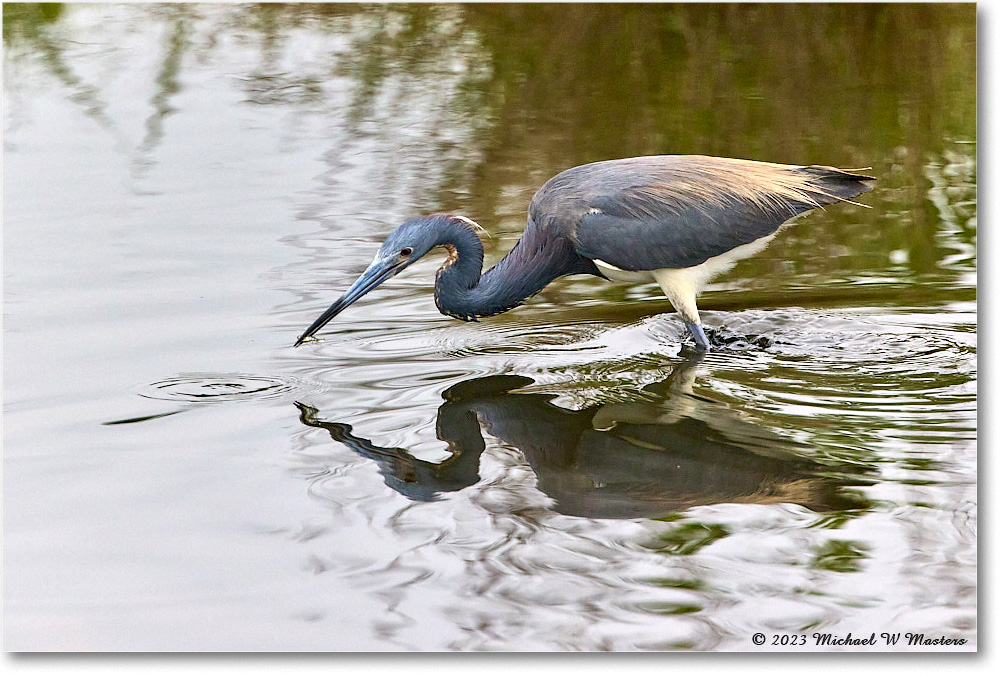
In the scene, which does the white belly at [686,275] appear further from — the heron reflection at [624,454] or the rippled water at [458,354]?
the heron reflection at [624,454]

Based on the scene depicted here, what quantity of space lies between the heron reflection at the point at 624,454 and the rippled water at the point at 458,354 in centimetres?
1

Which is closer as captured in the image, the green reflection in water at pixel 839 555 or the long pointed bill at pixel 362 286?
the green reflection in water at pixel 839 555

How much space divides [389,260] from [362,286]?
158 millimetres

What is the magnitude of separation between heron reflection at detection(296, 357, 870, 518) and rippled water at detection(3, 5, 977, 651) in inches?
0.6

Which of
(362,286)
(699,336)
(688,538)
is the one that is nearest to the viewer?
(688,538)

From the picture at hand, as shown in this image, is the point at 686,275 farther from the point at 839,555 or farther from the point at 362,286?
the point at 839,555

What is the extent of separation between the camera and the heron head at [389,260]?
498 cm

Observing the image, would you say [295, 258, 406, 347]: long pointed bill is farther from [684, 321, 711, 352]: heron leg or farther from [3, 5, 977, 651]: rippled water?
[684, 321, 711, 352]: heron leg

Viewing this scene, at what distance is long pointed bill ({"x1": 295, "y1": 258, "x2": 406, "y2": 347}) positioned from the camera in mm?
4961

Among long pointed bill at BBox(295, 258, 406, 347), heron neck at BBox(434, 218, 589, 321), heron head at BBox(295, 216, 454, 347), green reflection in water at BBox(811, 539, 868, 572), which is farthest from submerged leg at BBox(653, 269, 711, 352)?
green reflection in water at BBox(811, 539, 868, 572)

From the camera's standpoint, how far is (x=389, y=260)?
5008mm

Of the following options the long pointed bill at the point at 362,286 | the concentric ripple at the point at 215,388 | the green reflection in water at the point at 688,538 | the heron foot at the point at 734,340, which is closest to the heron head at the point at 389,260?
the long pointed bill at the point at 362,286

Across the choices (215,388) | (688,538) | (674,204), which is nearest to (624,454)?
(688,538)

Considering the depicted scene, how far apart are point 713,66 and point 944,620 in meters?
4.22
